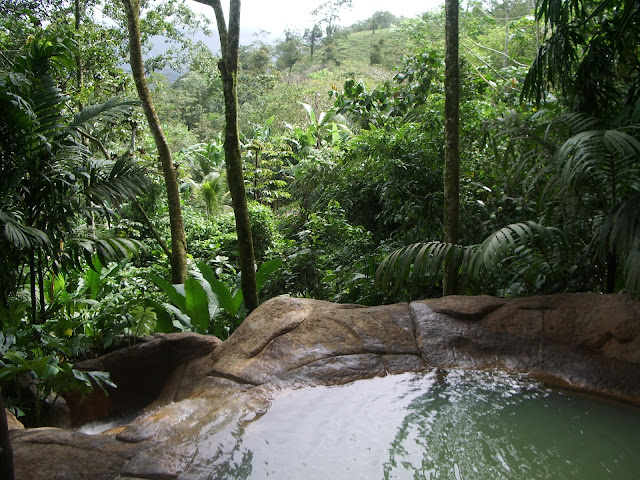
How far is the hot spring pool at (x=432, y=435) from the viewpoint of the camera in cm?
218

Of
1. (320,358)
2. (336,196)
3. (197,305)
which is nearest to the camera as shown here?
(320,358)

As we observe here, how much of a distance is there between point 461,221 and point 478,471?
3761 millimetres

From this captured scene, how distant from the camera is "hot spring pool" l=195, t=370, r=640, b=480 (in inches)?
85.7

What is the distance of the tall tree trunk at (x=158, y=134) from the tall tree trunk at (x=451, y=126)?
2.93 metres

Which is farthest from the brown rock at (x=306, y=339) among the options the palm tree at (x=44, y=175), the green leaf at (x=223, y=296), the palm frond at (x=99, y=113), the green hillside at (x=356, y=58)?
the green hillside at (x=356, y=58)

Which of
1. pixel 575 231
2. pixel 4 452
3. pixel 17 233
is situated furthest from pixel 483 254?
pixel 17 233

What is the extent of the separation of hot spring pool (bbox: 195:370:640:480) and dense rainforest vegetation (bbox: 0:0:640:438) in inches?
34.1

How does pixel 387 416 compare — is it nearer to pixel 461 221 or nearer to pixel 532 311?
pixel 532 311

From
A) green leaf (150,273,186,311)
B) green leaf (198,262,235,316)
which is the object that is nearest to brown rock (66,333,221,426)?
green leaf (150,273,186,311)

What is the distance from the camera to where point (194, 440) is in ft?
7.84

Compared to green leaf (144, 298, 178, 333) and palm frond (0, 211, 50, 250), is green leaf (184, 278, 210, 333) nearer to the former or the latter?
green leaf (144, 298, 178, 333)

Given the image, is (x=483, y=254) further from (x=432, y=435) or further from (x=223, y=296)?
(x=223, y=296)

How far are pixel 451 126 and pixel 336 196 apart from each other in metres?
3.30

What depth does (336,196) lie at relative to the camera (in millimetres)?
7668
